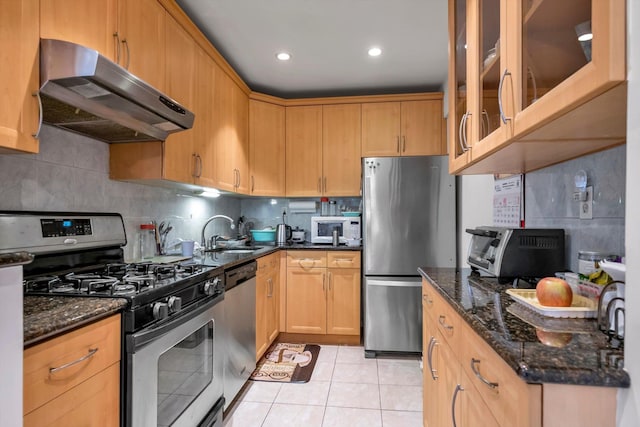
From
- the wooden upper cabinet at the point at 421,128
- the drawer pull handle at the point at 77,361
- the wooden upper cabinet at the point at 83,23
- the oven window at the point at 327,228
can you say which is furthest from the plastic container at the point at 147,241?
the wooden upper cabinet at the point at 421,128

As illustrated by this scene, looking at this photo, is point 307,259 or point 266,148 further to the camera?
point 266,148

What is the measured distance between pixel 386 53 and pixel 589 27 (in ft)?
7.33

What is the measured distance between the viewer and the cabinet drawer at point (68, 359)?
833 millimetres

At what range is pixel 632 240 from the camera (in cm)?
60

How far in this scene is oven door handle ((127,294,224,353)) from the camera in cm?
116

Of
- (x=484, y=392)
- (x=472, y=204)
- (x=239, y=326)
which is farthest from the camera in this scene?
(x=472, y=204)

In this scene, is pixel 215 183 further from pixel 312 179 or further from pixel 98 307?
pixel 98 307

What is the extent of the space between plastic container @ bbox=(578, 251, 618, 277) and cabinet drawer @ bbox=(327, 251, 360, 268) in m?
2.07

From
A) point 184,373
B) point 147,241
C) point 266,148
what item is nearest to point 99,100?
point 147,241

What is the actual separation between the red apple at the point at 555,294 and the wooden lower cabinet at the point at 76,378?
1.36 m

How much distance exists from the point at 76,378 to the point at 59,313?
0.20m

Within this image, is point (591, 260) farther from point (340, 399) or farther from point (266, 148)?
point (266, 148)

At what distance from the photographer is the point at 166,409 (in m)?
1.37

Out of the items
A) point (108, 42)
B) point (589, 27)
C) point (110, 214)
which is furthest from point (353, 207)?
point (589, 27)
